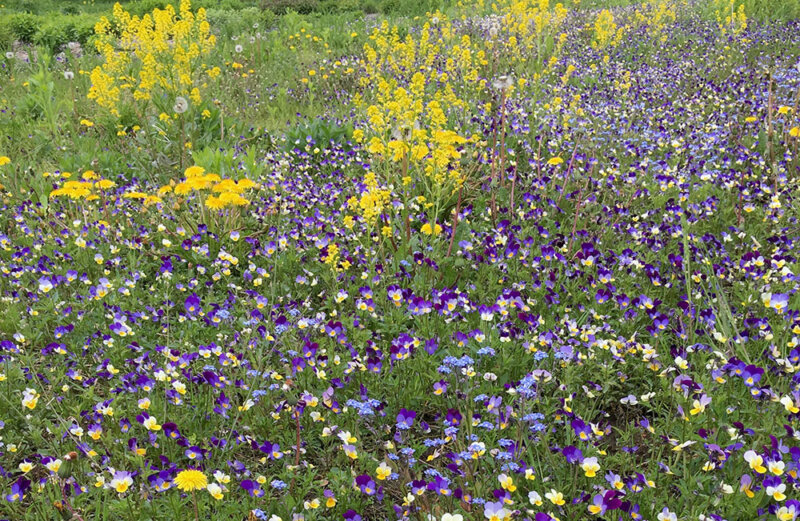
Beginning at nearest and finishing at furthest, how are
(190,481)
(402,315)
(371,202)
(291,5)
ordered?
(190,481) < (402,315) < (371,202) < (291,5)

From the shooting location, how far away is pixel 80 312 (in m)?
2.87

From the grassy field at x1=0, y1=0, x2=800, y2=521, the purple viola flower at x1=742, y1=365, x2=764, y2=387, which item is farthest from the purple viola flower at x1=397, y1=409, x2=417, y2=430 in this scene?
the purple viola flower at x1=742, y1=365, x2=764, y2=387

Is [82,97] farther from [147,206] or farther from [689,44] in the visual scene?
[689,44]

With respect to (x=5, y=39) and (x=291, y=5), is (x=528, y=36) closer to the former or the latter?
(x=5, y=39)

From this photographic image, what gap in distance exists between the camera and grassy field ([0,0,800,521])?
6.48 feet

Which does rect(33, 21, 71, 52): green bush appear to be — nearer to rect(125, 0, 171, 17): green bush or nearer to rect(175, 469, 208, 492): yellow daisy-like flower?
rect(125, 0, 171, 17): green bush

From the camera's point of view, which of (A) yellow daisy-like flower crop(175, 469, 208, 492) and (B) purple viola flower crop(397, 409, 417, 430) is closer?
(A) yellow daisy-like flower crop(175, 469, 208, 492)

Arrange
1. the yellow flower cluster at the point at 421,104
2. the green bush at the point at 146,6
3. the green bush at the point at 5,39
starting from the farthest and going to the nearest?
the green bush at the point at 146,6
the green bush at the point at 5,39
the yellow flower cluster at the point at 421,104

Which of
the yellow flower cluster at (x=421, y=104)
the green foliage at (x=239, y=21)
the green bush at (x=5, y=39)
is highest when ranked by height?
the green foliage at (x=239, y=21)

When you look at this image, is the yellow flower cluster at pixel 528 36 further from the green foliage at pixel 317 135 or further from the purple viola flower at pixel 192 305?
the purple viola flower at pixel 192 305

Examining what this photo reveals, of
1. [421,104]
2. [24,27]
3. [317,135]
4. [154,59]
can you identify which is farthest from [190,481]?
[24,27]

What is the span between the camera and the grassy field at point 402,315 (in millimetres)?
1976

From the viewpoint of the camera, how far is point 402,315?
9.38ft

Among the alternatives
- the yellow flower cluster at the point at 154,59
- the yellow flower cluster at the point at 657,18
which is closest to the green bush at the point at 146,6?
the yellow flower cluster at the point at 154,59
